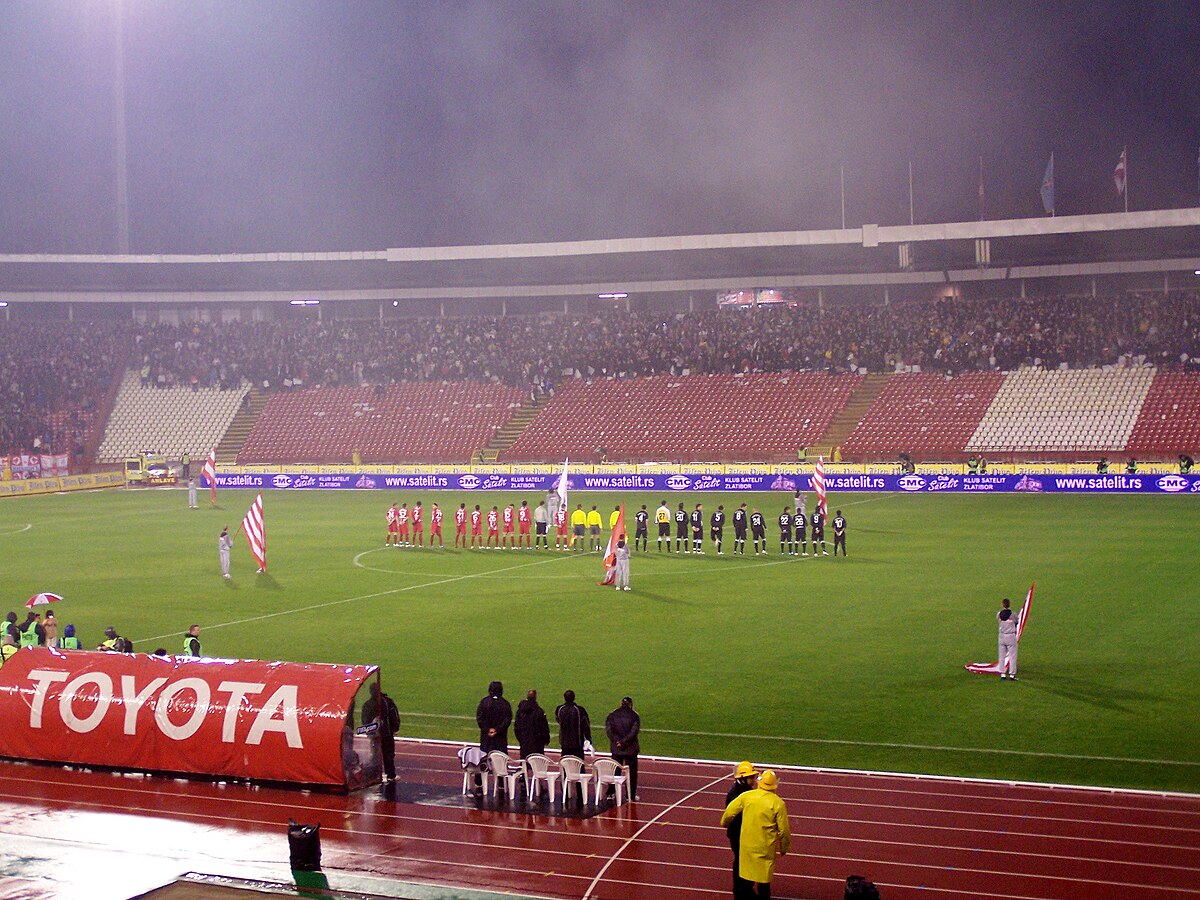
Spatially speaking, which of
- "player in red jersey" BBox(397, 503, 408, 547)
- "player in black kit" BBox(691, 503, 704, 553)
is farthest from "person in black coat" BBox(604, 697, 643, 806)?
"player in red jersey" BBox(397, 503, 408, 547)

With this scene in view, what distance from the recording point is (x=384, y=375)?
71812 millimetres

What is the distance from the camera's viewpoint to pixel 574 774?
13.6 metres

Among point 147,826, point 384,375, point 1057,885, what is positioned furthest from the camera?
point 384,375

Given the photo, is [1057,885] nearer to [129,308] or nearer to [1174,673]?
[1174,673]

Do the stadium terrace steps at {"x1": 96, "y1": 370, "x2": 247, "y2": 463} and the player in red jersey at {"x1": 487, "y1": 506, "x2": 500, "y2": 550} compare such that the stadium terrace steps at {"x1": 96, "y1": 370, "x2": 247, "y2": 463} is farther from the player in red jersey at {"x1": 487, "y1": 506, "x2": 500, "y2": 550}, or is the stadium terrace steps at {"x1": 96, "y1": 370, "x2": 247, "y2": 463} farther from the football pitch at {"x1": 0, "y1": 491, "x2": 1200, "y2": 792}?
the player in red jersey at {"x1": 487, "y1": 506, "x2": 500, "y2": 550}

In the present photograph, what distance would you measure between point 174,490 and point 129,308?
20.5 m

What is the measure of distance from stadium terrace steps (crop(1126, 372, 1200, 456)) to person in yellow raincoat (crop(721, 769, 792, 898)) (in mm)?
47001

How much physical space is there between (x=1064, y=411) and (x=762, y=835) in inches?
1967

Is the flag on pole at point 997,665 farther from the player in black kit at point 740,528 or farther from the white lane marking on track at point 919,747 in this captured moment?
the player in black kit at point 740,528

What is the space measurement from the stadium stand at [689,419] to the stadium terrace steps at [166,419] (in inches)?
Result: 714

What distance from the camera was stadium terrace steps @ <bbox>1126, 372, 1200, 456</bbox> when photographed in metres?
52.1

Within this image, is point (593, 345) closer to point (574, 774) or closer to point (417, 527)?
point (417, 527)

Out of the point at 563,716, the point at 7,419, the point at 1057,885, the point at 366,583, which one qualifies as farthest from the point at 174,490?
the point at 1057,885

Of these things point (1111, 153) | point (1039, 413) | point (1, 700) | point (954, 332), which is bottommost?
point (1, 700)
